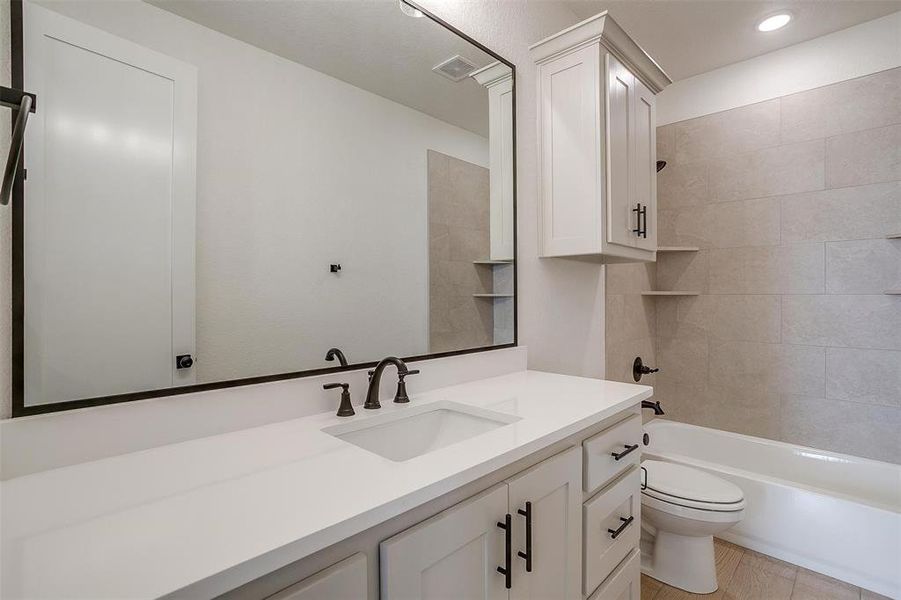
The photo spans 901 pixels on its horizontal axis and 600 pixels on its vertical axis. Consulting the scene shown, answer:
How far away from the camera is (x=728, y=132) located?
2695 millimetres

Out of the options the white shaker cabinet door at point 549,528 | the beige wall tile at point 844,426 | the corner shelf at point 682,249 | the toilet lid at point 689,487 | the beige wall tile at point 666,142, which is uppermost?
the beige wall tile at point 666,142

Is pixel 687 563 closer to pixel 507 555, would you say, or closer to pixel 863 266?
pixel 507 555

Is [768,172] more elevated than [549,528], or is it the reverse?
[768,172]

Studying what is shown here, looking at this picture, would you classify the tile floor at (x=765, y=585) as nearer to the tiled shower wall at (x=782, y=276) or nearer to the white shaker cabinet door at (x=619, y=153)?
the tiled shower wall at (x=782, y=276)

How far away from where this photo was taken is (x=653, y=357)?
9.81 feet

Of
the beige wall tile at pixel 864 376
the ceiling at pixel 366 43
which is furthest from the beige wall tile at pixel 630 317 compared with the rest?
the ceiling at pixel 366 43

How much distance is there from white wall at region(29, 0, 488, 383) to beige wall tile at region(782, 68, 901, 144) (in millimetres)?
2441

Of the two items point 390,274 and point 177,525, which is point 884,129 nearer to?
point 390,274

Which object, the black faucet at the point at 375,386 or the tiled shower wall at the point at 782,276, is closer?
the black faucet at the point at 375,386

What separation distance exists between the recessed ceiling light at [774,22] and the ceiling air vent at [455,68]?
1824 millimetres

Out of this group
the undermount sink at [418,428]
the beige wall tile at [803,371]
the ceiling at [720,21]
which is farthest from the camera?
the beige wall tile at [803,371]

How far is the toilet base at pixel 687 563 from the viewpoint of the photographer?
1.83 metres

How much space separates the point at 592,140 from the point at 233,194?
1.31 m

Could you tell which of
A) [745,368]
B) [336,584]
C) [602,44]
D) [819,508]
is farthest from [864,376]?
[336,584]
